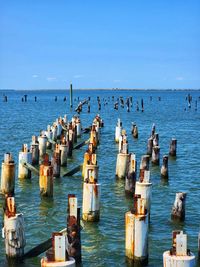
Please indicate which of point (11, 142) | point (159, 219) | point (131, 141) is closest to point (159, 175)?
point (159, 219)

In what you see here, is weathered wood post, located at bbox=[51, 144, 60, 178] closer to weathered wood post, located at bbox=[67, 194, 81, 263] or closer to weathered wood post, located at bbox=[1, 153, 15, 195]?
weathered wood post, located at bbox=[1, 153, 15, 195]

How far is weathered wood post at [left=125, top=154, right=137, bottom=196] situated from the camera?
62.1 ft

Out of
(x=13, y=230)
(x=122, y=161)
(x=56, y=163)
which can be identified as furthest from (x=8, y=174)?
(x=13, y=230)

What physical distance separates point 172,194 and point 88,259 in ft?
29.2

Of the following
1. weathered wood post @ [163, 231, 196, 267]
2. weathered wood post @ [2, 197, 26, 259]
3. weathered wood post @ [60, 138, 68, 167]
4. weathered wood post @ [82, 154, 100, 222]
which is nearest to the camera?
weathered wood post @ [163, 231, 196, 267]

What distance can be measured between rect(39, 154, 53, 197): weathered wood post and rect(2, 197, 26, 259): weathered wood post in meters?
5.86

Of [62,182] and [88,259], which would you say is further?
[62,182]

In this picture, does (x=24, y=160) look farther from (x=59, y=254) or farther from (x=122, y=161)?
(x=59, y=254)

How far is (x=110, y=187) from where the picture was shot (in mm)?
22344

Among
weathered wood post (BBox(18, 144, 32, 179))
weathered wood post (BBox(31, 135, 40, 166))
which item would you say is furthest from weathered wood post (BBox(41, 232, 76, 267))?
weathered wood post (BBox(31, 135, 40, 166))

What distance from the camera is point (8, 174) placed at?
62.6 ft

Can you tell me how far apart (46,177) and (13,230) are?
20.7ft

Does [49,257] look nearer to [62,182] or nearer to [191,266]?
[191,266]

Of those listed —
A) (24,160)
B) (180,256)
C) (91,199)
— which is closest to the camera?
(180,256)
